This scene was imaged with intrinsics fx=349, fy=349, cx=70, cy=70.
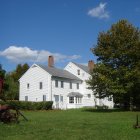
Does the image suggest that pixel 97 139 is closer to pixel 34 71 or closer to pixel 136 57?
pixel 136 57

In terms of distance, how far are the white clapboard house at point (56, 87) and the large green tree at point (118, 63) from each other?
16369mm

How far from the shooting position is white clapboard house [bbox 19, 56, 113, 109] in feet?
216

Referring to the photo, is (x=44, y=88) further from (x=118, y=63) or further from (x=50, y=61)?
(x=118, y=63)

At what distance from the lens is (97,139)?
1467cm

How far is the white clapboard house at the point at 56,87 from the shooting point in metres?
65.8

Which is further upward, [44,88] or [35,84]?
[35,84]

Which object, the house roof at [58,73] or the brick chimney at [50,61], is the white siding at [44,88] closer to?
the house roof at [58,73]

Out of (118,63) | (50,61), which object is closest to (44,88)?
(50,61)

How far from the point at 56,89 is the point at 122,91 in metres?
22.2

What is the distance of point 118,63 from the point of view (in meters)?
50.2

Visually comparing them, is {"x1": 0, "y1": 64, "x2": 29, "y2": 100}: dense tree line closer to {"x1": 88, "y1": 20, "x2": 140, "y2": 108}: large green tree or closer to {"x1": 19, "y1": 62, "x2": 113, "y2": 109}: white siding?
{"x1": 19, "y1": 62, "x2": 113, "y2": 109}: white siding

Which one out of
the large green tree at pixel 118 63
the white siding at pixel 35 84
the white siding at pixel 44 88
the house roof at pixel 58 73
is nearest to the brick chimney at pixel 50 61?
the house roof at pixel 58 73

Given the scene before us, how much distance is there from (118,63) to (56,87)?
19.7m

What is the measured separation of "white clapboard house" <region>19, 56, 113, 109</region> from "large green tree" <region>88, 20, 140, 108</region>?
1637 cm
